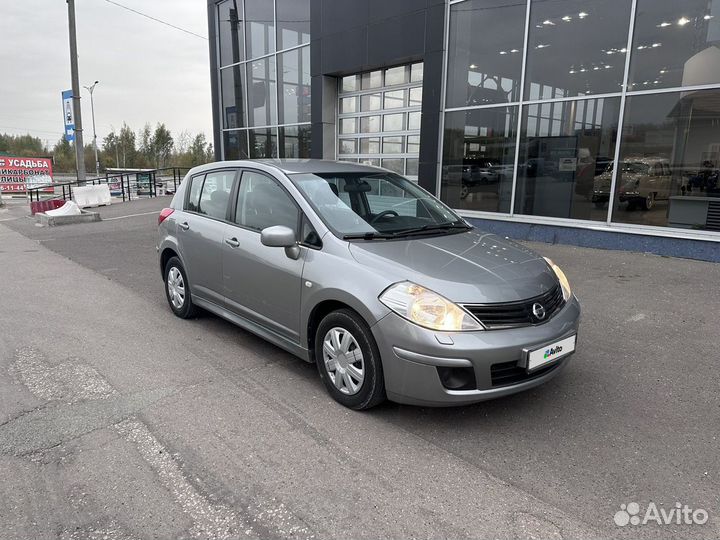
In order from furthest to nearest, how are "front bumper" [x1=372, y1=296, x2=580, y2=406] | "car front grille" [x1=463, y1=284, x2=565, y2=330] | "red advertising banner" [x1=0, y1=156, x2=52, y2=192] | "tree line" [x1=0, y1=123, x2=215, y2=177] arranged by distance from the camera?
"tree line" [x1=0, y1=123, x2=215, y2=177] → "red advertising banner" [x1=0, y1=156, x2=52, y2=192] → "car front grille" [x1=463, y1=284, x2=565, y2=330] → "front bumper" [x1=372, y1=296, x2=580, y2=406]

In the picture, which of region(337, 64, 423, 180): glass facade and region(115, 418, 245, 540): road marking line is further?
region(337, 64, 423, 180): glass facade

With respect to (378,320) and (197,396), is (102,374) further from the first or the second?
(378,320)

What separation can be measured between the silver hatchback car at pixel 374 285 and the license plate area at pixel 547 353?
0.03 ft

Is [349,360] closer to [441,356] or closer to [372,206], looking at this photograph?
[441,356]

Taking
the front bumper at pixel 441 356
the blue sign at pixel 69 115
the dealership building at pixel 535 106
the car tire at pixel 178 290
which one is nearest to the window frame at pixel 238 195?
the car tire at pixel 178 290

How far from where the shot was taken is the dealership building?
8445 mm

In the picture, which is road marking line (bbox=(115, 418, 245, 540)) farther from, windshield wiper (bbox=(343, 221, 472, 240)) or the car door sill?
windshield wiper (bbox=(343, 221, 472, 240))

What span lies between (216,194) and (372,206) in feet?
5.67

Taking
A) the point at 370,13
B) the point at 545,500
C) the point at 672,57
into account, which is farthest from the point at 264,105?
the point at 545,500

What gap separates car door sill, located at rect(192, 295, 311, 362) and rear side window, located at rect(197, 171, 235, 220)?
2.90 ft

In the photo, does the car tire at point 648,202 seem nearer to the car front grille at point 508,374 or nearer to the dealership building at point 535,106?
the dealership building at point 535,106

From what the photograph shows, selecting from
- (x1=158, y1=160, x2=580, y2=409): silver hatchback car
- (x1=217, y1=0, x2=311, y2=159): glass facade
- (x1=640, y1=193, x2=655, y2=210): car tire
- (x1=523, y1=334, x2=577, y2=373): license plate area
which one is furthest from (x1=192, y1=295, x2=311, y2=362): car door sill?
(x1=217, y1=0, x2=311, y2=159): glass facade

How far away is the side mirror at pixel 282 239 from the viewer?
3.70 metres

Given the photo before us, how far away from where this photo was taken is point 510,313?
123 inches
